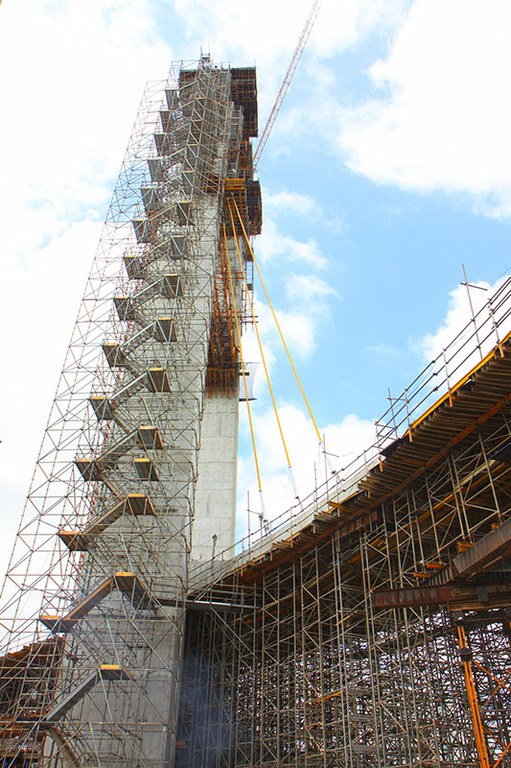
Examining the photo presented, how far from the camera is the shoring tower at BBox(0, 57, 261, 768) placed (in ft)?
70.2

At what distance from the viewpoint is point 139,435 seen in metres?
24.6

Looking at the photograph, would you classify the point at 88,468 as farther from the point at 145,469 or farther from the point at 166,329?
the point at 166,329

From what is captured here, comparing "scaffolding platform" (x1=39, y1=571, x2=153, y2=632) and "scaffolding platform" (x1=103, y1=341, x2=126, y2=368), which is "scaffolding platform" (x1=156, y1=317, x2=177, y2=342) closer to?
"scaffolding platform" (x1=103, y1=341, x2=126, y2=368)

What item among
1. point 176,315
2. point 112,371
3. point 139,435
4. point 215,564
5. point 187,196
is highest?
point 187,196

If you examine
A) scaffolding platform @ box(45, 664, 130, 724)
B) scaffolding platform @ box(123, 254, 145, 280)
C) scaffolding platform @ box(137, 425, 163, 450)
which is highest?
scaffolding platform @ box(123, 254, 145, 280)

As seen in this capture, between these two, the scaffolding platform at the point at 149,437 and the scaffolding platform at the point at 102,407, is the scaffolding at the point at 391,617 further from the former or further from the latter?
the scaffolding platform at the point at 102,407

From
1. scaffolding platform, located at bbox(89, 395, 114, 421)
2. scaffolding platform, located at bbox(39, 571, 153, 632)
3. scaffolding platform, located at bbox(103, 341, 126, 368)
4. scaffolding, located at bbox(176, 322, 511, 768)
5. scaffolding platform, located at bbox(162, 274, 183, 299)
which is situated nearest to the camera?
scaffolding, located at bbox(176, 322, 511, 768)

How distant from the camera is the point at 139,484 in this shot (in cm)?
2505

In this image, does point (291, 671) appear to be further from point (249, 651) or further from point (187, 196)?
point (187, 196)

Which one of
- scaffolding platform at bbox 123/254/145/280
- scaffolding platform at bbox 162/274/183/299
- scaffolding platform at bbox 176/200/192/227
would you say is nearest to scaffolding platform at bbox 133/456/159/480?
scaffolding platform at bbox 162/274/183/299

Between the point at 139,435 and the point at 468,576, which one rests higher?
the point at 139,435

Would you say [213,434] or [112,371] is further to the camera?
[213,434]

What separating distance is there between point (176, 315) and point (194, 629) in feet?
43.2

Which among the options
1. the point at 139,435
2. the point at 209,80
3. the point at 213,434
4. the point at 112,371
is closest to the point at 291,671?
the point at 139,435
